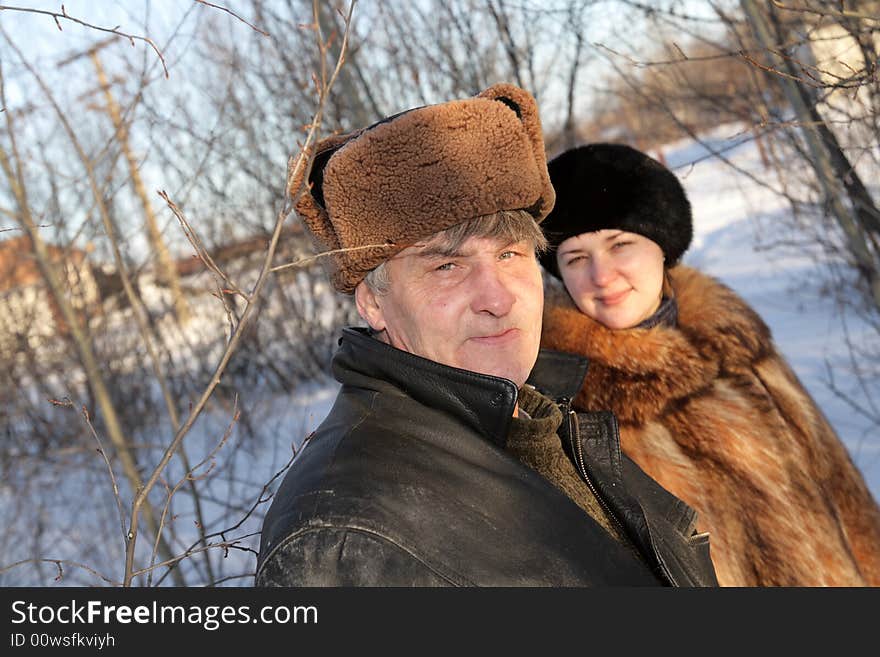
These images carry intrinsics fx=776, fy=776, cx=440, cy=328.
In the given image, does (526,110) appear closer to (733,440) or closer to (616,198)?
(616,198)

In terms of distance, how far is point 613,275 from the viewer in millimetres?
2398

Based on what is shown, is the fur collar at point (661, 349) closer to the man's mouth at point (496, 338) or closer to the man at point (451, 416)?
the man at point (451, 416)

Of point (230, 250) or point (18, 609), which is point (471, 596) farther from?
point (230, 250)

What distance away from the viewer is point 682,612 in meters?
1.48

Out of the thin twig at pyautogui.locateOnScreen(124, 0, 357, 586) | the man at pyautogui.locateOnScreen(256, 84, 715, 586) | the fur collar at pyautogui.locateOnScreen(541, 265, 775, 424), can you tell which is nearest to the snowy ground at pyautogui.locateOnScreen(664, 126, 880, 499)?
the fur collar at pyautogui.locateOnScreen(541, 265, 775, 424)

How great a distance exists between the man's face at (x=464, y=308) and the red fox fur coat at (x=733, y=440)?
2.08 ft

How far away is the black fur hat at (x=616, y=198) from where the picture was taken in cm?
242

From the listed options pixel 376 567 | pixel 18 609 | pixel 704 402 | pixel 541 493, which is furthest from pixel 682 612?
pixel 18 609

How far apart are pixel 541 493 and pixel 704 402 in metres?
1.01

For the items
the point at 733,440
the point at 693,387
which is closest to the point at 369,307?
the point at 693,387

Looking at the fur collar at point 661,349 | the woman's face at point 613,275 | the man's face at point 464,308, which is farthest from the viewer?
the woman's face at point 613,275

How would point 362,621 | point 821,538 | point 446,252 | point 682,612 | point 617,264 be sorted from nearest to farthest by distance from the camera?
point 362,621 < point 682,612 < point 446,252 < point 821,538 < point 617,264

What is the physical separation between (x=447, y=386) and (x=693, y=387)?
3.46 feet

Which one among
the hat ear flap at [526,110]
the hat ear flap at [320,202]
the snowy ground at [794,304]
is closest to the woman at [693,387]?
the snowy ground at [794,304]
